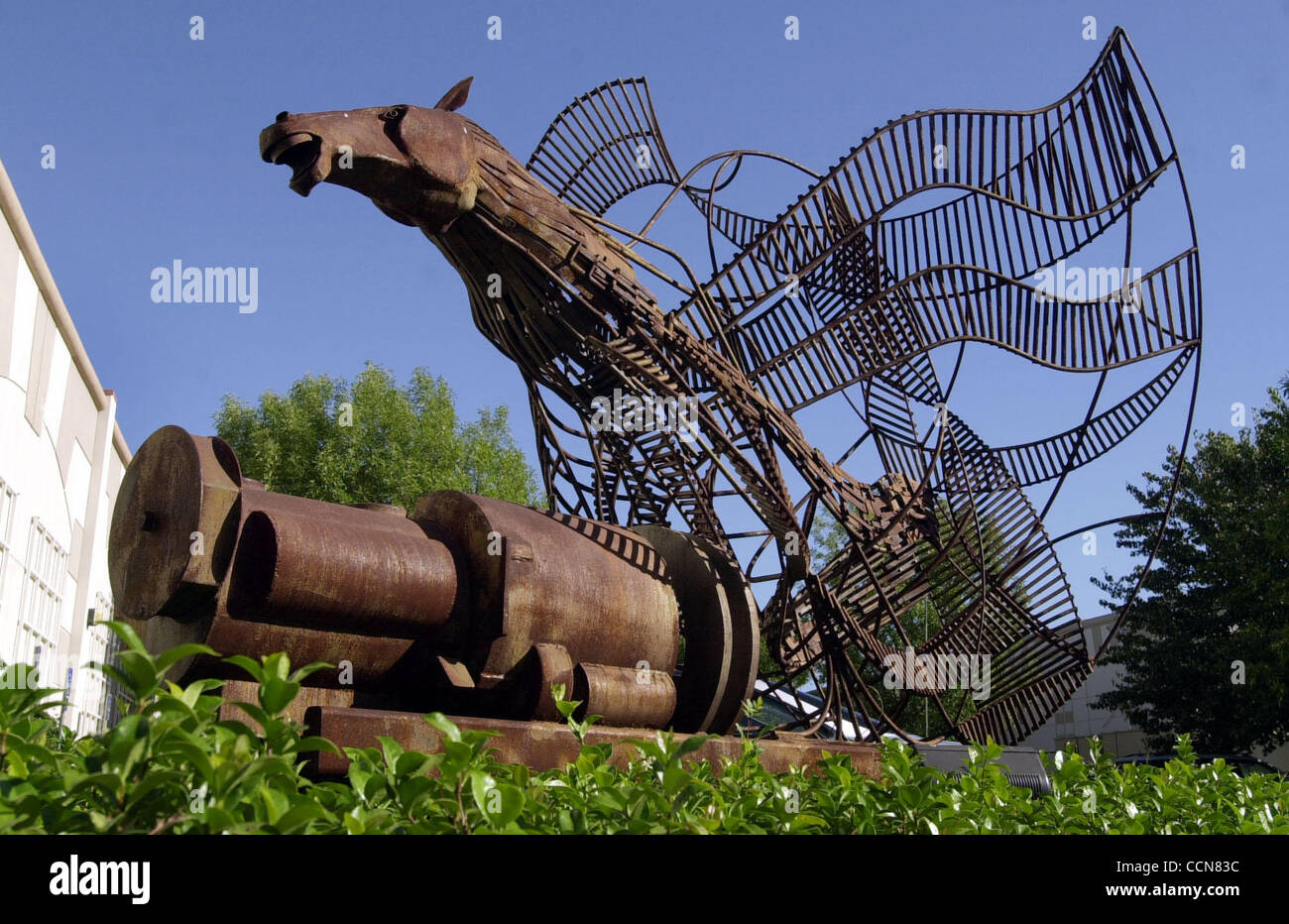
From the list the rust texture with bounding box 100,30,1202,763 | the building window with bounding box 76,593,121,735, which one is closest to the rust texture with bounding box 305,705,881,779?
the rust texture with bounding box 100,30,1202,763

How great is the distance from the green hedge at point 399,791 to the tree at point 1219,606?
2253 centimetres

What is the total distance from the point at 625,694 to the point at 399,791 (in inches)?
165

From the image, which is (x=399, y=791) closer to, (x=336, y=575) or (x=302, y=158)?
(x=336, y=575)

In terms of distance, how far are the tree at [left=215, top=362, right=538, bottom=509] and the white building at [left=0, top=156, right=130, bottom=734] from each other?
16.8ft

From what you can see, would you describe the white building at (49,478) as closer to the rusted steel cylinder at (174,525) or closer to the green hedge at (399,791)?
the rusted steel cylinder at (174,525)

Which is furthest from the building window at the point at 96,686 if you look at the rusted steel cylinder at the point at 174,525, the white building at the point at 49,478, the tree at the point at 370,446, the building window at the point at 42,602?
the rusted steel cylinder at the point at 174,525

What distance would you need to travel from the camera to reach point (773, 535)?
7730mm

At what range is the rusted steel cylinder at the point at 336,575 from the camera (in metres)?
5.42

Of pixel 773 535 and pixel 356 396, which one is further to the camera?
pixel 356 396

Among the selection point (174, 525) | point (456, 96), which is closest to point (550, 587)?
point (174, 525)

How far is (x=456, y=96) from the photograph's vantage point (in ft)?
23.7

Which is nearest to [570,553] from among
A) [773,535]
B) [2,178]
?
[773,535]
